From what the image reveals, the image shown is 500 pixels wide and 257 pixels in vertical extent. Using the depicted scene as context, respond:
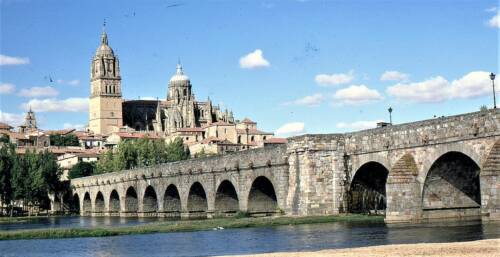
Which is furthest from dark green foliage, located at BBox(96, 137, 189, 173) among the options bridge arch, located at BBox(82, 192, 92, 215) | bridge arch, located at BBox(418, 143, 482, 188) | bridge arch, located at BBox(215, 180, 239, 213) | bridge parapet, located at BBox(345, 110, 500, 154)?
bridge arch, located at BBox(418, 143, 482, 188)

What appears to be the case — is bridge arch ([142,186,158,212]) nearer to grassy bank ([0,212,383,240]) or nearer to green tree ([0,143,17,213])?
green tree ([0,143,17,213])

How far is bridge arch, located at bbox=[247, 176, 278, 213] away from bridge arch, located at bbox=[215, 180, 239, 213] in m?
5.84

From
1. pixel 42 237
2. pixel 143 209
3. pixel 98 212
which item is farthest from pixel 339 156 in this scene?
pixel 98 212

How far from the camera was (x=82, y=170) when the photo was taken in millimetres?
149625

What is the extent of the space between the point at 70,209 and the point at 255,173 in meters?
78.5

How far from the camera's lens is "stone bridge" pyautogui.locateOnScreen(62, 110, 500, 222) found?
39.4 metres

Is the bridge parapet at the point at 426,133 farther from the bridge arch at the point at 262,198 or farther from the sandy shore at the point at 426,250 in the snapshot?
the bridge arch at the point at 262,198

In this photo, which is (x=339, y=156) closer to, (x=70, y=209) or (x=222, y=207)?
(x=222, y=207)

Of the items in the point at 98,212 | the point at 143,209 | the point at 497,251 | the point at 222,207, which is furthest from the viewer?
the point at 98,212

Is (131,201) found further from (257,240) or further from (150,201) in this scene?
(257,240)

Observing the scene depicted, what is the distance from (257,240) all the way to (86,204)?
8376cm

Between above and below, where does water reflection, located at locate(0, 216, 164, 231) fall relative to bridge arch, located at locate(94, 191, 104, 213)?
below

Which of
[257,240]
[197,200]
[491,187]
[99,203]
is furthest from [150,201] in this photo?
[491,187]

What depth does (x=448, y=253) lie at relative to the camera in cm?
2752
